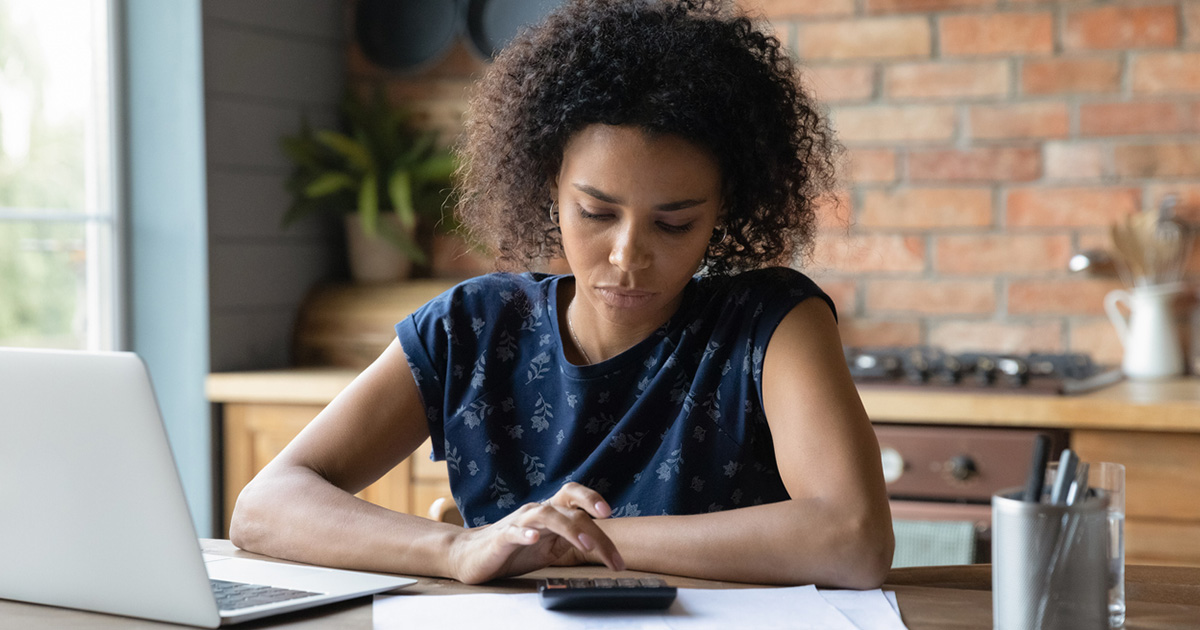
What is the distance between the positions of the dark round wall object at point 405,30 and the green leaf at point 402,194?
1.09 feet

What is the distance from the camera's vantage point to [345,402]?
56.2 inches

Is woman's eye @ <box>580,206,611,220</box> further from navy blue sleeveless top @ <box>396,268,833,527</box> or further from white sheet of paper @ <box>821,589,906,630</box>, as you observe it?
white sheet of paper @ <box>821,589,906,630</box>

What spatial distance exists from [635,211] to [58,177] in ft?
5.87

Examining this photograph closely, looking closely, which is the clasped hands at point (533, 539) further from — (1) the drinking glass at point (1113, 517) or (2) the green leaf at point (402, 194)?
(2) the green leaf at point (402, 194)

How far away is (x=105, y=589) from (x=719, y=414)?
71 cm

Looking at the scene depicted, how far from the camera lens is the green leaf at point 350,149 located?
2824 millimetres

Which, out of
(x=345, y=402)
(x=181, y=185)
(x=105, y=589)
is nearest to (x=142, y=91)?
(x=181, y=185)

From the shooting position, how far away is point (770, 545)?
3.59ft

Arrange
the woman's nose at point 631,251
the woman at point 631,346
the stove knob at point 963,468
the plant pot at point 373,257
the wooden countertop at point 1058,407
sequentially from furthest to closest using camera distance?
the plant pot at point 373,257 → the stove knob at point 963,468 → the wooden countertop at point 1058,407 → the woman's nose at point 631,251 → the woman at point 631,346

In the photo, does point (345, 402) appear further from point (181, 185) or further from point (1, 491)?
point (181, 185)

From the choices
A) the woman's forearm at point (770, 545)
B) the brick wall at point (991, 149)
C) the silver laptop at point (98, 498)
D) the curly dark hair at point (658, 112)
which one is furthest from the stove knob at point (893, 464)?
the silver laptop at point (98, 498)

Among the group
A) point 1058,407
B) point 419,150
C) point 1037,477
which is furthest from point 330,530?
point 419,150

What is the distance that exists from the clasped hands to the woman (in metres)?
0.03

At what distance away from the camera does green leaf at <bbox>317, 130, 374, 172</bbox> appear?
2824 mm
